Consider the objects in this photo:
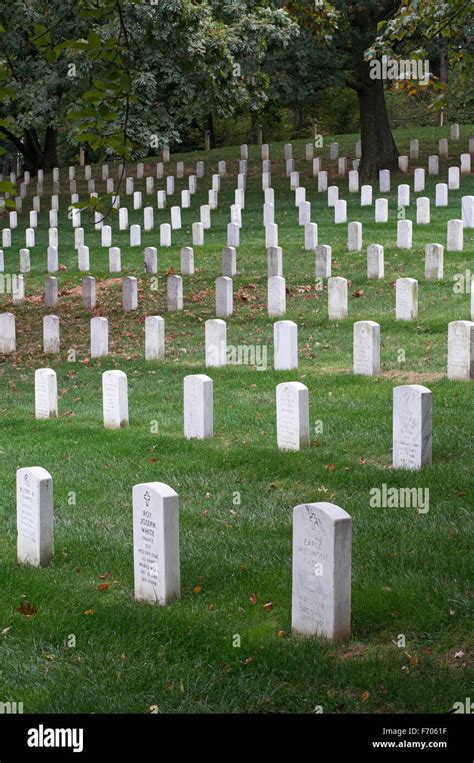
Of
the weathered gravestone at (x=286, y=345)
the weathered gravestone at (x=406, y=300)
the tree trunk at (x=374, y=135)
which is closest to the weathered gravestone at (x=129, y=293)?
the weathered gravestone at (x=406, y=300)

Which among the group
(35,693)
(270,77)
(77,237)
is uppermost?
(270,77)

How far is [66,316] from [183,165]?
17928mm

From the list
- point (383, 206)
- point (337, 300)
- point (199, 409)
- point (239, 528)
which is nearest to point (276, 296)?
point (337, 300)

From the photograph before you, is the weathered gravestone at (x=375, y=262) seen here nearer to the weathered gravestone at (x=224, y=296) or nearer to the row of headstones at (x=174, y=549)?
the weathered gravestone at (x=224, y=296)

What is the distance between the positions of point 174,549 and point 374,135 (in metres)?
24.9

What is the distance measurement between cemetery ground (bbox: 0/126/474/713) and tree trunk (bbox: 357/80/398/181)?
41.7 feet

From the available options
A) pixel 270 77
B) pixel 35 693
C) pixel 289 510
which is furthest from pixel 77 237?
pixel 35 693

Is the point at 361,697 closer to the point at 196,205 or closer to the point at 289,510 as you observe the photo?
the point at 289,510

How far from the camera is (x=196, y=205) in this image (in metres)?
30.5

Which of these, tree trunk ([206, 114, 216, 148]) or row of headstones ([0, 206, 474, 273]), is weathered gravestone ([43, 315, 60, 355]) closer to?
row of headstones ([0, 206, 474, 273])

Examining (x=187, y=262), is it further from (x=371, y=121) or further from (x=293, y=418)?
(x=293, y=418)

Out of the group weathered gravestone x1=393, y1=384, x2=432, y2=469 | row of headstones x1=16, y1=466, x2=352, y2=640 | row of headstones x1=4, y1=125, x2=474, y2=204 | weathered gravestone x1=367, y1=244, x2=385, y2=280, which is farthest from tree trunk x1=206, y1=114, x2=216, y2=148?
row of headstones x1=16, y1=466, x2=352, y2=640

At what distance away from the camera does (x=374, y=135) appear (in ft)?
100

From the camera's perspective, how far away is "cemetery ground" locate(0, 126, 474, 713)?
6031mm
